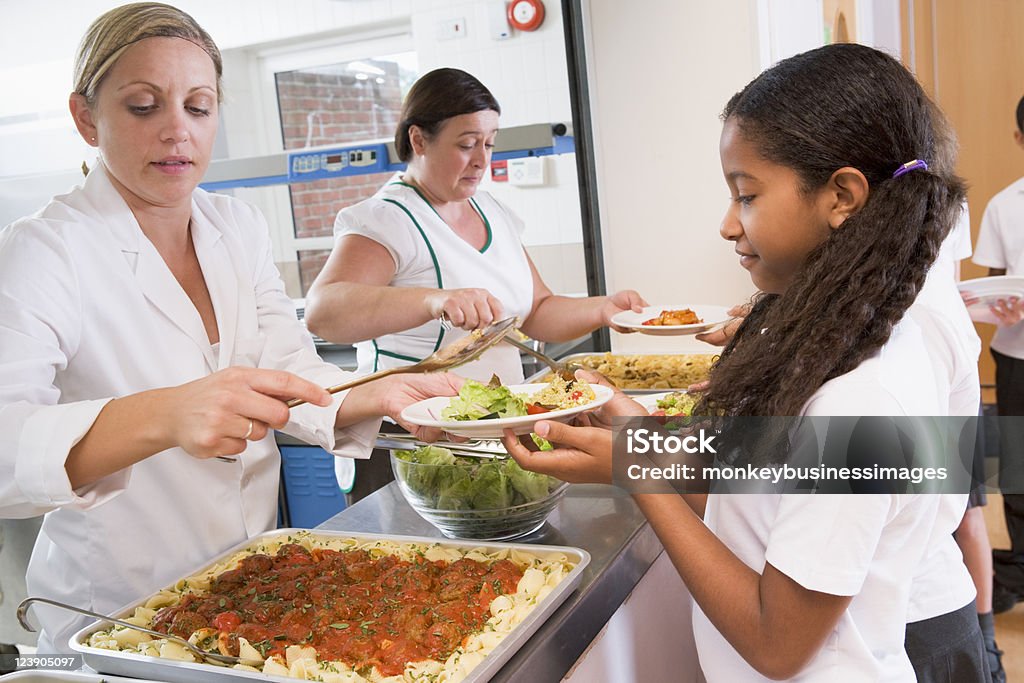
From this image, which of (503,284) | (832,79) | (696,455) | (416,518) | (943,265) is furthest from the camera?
(503,284)

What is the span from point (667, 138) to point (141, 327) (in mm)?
2331

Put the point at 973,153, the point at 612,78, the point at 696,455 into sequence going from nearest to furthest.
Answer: the point at 696,455
the point at 612,78
the point at 973,153

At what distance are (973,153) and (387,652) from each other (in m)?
5.33

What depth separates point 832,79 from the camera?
1.00m

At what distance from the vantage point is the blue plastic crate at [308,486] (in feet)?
9.30

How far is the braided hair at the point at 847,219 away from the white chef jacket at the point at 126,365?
734 mm

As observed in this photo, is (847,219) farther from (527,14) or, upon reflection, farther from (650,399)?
(527,14)

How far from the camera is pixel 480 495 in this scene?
136 cm

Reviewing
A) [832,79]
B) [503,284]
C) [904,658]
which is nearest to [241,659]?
[904,658]

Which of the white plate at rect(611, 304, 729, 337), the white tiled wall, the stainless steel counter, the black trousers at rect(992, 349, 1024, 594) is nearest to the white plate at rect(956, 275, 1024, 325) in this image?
the white plate at rect(611, 304, 729, 337)

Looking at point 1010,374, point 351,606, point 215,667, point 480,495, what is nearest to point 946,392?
point 480,495

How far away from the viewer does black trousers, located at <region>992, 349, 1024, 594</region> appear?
2.87 m

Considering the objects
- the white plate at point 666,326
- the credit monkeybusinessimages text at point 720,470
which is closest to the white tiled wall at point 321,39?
the white plate at point 666,326

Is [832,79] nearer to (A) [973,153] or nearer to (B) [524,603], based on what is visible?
(B) [524,603]
